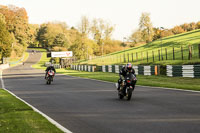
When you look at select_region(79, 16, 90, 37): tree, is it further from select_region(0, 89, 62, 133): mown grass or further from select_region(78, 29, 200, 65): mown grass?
select_region(0, 89, 62, 133): mown grass

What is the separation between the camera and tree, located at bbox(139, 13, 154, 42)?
124 m

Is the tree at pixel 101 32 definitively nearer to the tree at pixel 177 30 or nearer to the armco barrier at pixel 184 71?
the tree at pixel 177 30

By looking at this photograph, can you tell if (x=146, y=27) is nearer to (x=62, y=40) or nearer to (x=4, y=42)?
(x=62, y=40)

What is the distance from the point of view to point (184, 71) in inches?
1083

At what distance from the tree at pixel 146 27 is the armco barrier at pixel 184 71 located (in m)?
95.3

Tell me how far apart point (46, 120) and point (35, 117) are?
686 mm

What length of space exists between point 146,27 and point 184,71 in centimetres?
9945

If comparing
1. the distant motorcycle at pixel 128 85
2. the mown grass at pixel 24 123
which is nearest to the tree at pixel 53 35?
the distant motorcycle at pixel 128 85

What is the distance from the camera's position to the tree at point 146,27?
124188 millimetres

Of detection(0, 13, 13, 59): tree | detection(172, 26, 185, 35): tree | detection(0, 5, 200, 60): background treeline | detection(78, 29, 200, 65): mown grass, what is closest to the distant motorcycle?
detection(78, 29, 200, 65): mown grass

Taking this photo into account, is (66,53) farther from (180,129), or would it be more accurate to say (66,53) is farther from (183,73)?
(180,129)

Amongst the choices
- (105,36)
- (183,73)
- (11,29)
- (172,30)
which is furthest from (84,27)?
(183,73)

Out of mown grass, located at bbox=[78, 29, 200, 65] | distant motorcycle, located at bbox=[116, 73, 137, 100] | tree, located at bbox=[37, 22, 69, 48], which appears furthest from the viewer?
tree, located at bbox=[37, 22, 69, 48]

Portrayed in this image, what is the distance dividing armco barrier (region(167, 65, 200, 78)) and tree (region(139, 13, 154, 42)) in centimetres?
9527
